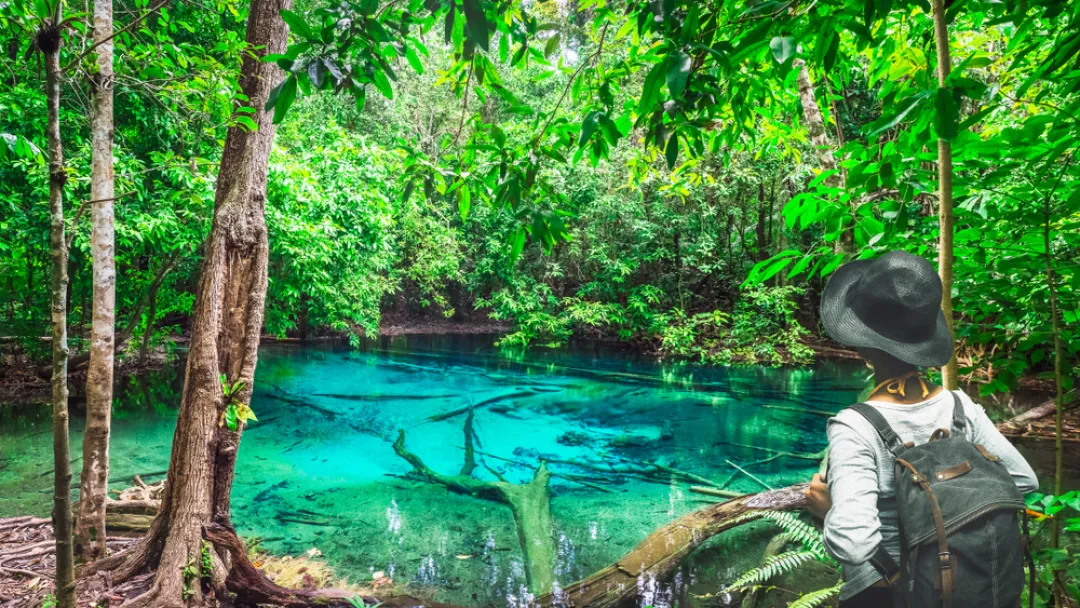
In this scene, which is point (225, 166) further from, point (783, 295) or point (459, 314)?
point (459, 314)

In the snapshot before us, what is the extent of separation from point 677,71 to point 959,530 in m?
1.13

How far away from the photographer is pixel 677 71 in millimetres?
1171

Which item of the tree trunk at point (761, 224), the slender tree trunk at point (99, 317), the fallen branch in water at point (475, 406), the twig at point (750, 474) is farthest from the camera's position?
the tree trunk at point (761, 224)

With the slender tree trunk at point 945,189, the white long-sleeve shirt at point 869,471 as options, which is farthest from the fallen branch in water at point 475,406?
the white long-sleeve shirt at point 869,471

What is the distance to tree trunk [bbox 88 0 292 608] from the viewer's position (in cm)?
293

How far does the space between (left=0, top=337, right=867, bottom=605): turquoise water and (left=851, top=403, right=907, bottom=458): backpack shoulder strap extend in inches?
117

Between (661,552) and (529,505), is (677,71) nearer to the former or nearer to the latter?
(661,552)

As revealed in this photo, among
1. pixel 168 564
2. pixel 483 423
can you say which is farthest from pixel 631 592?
pixel 483 423

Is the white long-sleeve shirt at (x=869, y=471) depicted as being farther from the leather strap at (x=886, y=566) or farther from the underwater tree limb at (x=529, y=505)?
the underwater tree limb at (x=529, y=505)

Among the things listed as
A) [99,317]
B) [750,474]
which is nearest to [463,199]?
[99,317]

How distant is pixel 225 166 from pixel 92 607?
229cm

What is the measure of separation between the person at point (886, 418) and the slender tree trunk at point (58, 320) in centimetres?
232

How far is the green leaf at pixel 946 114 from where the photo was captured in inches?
46.9

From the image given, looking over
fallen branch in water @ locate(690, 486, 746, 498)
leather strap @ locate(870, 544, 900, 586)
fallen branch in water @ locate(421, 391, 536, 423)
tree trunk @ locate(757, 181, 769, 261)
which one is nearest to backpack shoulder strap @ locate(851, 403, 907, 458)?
leather strap @ locate(870, 544, 900, 586)
